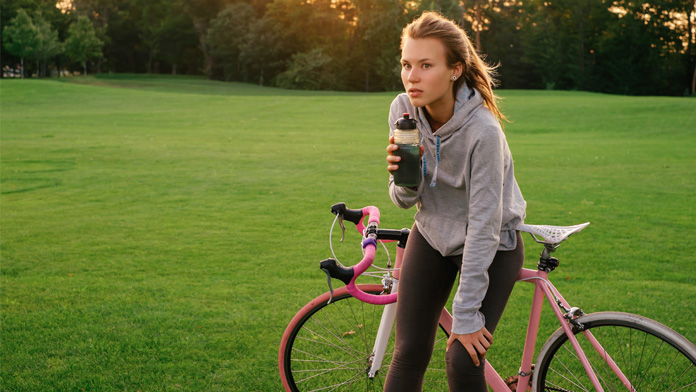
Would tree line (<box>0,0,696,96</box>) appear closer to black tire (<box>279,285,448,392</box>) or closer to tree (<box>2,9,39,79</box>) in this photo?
tree (<box>2,9,39,79</box>)

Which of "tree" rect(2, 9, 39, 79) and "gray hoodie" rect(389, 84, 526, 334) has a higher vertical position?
"tree" rect(2, 9, 39, 79)

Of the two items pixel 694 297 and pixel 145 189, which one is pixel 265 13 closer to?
pixel 145 189

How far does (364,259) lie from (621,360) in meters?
2.46

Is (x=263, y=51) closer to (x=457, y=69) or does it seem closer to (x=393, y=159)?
(x=457, y=69)

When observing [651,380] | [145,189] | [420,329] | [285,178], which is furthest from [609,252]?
[145,189]

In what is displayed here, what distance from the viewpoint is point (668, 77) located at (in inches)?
2234

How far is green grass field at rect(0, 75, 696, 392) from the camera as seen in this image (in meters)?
4.12

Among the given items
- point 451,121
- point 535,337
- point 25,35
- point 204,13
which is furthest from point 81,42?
point 535,337

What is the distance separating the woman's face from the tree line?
50.0 metres

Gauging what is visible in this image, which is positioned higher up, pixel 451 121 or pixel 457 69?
pixel 457 69

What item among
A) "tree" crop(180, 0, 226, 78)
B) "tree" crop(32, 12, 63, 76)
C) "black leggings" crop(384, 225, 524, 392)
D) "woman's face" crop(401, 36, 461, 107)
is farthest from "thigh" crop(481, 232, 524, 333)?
"tree" crop(180, 0, 226, 78)

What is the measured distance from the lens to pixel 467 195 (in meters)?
2.28

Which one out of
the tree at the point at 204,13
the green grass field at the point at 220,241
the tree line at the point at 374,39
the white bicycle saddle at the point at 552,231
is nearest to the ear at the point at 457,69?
the white bicycle saddle at the point at 552,231

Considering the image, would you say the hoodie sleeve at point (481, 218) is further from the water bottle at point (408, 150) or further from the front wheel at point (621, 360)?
the front wheel at point (621, 360)
